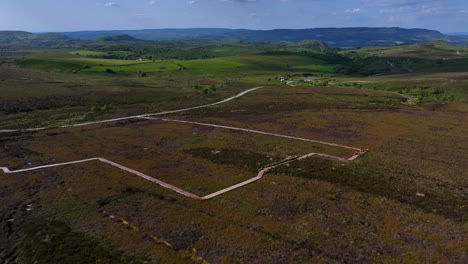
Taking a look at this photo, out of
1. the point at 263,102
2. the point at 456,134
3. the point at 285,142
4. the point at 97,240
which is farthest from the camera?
the point at 263,102

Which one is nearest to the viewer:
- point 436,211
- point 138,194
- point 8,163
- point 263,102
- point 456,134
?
point 436,211

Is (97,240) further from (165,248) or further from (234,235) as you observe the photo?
(234,235)

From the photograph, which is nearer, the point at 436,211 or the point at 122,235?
the point at 122,235

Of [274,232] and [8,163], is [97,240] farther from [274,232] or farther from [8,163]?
[8,163]

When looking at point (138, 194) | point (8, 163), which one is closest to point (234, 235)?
point (138, 194)

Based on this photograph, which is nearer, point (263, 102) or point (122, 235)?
point (122, 235)

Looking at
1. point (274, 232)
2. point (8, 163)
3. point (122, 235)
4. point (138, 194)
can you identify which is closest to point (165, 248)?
point (122, 235)

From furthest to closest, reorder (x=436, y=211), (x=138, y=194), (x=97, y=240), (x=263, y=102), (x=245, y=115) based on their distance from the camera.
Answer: (x=263, y=102)
(x=245, y=115)
(x=138, y=194)
(x=436, y=211)
(x=97, y=240)

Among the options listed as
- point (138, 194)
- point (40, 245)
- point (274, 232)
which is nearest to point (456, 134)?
point (274, 232)

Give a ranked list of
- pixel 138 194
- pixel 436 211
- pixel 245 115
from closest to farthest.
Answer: pixel 436 211
pixel 138 194
pixel 245 115
